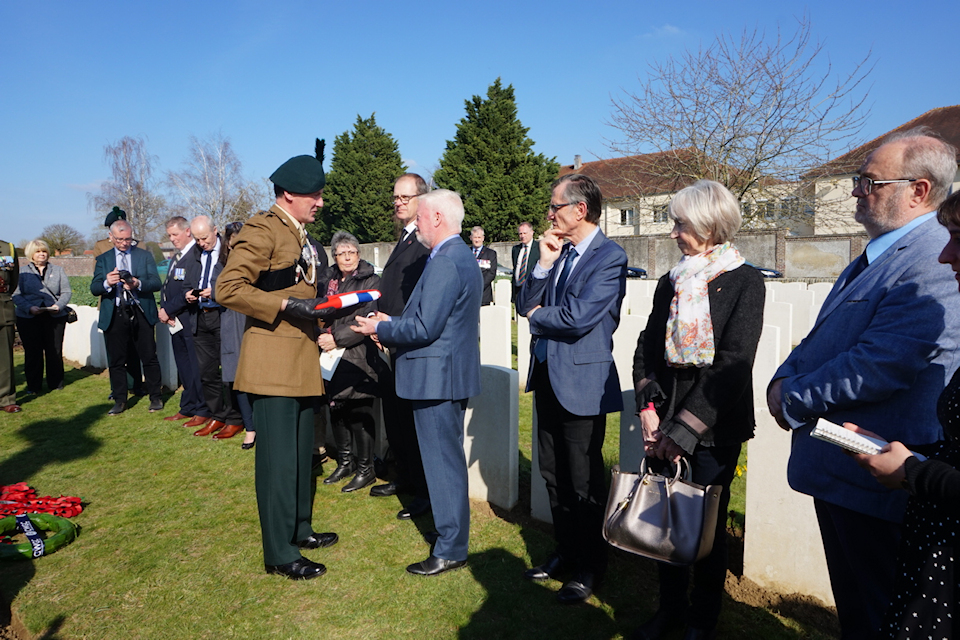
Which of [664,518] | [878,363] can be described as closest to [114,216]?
[664,518]

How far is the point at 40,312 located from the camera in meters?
8.36

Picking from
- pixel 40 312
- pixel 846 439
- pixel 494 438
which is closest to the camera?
pixel 846 439

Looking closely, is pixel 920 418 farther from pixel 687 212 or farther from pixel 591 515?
pixel 591 515

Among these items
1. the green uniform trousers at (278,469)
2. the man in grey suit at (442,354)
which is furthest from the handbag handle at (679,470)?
the green uniform trousers at (278,469)

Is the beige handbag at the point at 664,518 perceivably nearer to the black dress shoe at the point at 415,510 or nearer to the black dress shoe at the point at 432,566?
the black dress shoe at the point at 432,566

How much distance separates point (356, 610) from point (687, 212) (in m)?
2.68

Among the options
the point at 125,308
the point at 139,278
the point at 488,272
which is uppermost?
the point at 488,272

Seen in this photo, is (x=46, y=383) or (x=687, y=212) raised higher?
(x=687, y=212)

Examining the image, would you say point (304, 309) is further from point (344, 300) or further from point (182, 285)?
point (182, 285)

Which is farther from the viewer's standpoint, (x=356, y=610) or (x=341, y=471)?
(x=341, y=471)

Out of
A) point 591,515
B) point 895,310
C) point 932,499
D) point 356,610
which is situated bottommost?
point 356,610

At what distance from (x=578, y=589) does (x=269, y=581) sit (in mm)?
1826

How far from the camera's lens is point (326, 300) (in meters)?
3.37

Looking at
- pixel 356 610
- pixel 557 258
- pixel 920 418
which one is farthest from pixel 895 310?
pixel 356 610
